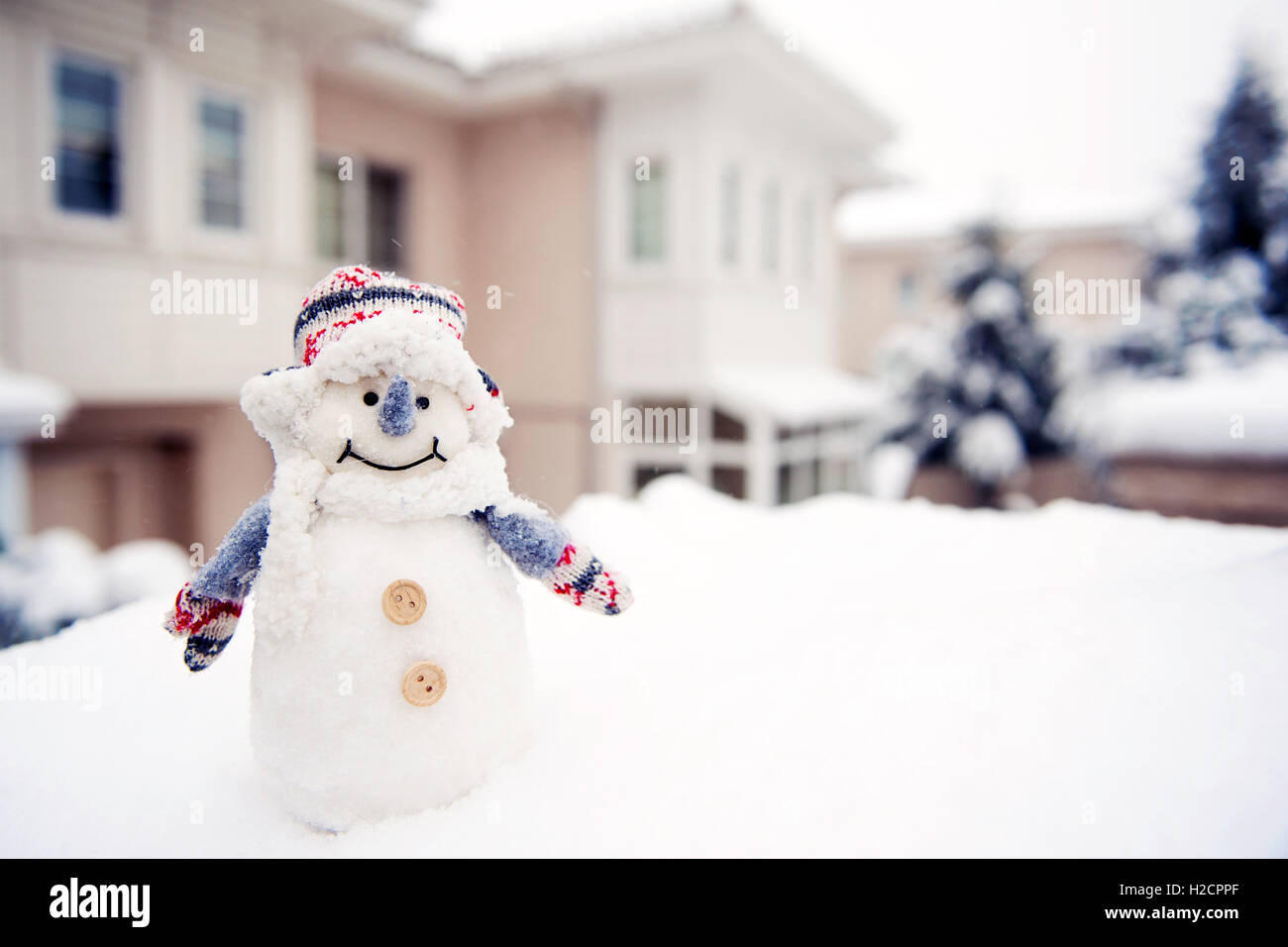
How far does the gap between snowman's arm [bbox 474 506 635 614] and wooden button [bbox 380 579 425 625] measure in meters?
0.22

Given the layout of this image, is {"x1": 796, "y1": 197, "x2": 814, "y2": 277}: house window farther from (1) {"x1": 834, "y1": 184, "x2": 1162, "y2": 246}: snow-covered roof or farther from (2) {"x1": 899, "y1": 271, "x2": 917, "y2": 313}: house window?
(2) {"x1": 899, "y1": 271, "x2": 917, "y2": 313}: house window

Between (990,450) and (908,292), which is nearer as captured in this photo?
(990,450)

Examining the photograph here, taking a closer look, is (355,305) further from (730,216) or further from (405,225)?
(405,225)

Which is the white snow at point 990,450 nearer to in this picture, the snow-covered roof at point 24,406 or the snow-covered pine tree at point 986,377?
the snow-covered pine tree at point 986,377

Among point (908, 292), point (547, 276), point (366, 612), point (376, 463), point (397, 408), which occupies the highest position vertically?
point (908, 292)

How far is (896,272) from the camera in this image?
59.0ft

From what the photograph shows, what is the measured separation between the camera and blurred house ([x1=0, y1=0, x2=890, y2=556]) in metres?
5.74

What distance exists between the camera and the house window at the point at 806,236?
9711mm

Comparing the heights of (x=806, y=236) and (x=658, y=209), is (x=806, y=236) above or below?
above

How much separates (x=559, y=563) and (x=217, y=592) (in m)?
0.71

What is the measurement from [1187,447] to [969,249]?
20.9 feet

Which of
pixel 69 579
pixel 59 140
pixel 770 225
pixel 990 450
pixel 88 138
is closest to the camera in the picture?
pixel 69 579

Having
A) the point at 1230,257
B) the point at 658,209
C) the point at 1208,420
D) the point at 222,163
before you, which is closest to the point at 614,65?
the point at 658,209

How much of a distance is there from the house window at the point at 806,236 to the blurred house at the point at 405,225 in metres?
0.05
